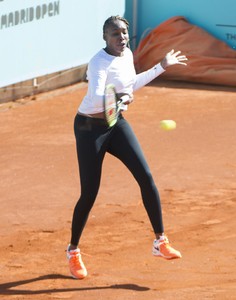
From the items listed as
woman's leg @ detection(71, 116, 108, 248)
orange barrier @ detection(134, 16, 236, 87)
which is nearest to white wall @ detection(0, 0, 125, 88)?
orange barrier @ detection(134, 16, 236, 87)

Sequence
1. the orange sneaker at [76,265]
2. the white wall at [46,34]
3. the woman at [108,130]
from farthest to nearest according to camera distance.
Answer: the white wall at [46,34]
the orange sneaker at [76,265]
the woman at [108,130]

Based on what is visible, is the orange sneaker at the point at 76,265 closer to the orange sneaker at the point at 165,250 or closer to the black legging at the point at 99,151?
the black legging at the point at 99,151

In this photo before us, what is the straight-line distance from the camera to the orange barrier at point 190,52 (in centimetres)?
1579

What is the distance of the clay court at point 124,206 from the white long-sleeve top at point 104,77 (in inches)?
55.6

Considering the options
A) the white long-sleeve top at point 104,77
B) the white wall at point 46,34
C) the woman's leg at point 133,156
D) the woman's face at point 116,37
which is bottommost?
the white wall at point 46,34

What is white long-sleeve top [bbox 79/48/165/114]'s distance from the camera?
24.1ft

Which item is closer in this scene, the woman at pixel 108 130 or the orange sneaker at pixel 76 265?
the woman at pixel 108 130

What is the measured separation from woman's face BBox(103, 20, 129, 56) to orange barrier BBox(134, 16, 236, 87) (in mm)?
8224

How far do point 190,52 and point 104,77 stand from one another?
29.0 ft

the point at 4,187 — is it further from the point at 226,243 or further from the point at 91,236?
the point at 226,243

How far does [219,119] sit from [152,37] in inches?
129

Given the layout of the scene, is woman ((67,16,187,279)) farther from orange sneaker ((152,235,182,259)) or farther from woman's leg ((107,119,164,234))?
orange sneaker ((152,235,182,259))

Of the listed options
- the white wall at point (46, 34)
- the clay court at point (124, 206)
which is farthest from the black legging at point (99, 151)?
the white wall at point (46, 34)

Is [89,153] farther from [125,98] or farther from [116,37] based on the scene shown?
[116,37]
